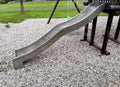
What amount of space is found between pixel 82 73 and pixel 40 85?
2.46ft

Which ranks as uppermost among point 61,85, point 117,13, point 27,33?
point 117,13

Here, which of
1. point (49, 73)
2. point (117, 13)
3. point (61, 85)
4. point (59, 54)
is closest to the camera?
point (61, 85)

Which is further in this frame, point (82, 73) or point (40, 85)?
point (82, 73)

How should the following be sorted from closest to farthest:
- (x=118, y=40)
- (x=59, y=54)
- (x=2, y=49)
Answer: (x=59, y=54)
(x=2, y=49)
(x=118, y=40)

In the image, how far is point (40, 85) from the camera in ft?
8.61

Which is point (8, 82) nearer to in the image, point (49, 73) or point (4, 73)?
point (4, 73)

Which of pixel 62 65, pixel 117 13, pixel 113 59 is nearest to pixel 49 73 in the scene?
pixel 62 65

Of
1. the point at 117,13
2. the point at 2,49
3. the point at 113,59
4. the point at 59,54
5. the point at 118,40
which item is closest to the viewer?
the point at 117,13

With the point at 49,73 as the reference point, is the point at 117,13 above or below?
above

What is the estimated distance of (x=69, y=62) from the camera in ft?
11.0

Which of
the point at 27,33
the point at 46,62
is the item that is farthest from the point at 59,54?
the point at 27,33

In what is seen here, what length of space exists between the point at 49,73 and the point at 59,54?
87cm

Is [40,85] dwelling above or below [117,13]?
below

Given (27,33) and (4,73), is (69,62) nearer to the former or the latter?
(4,73)
